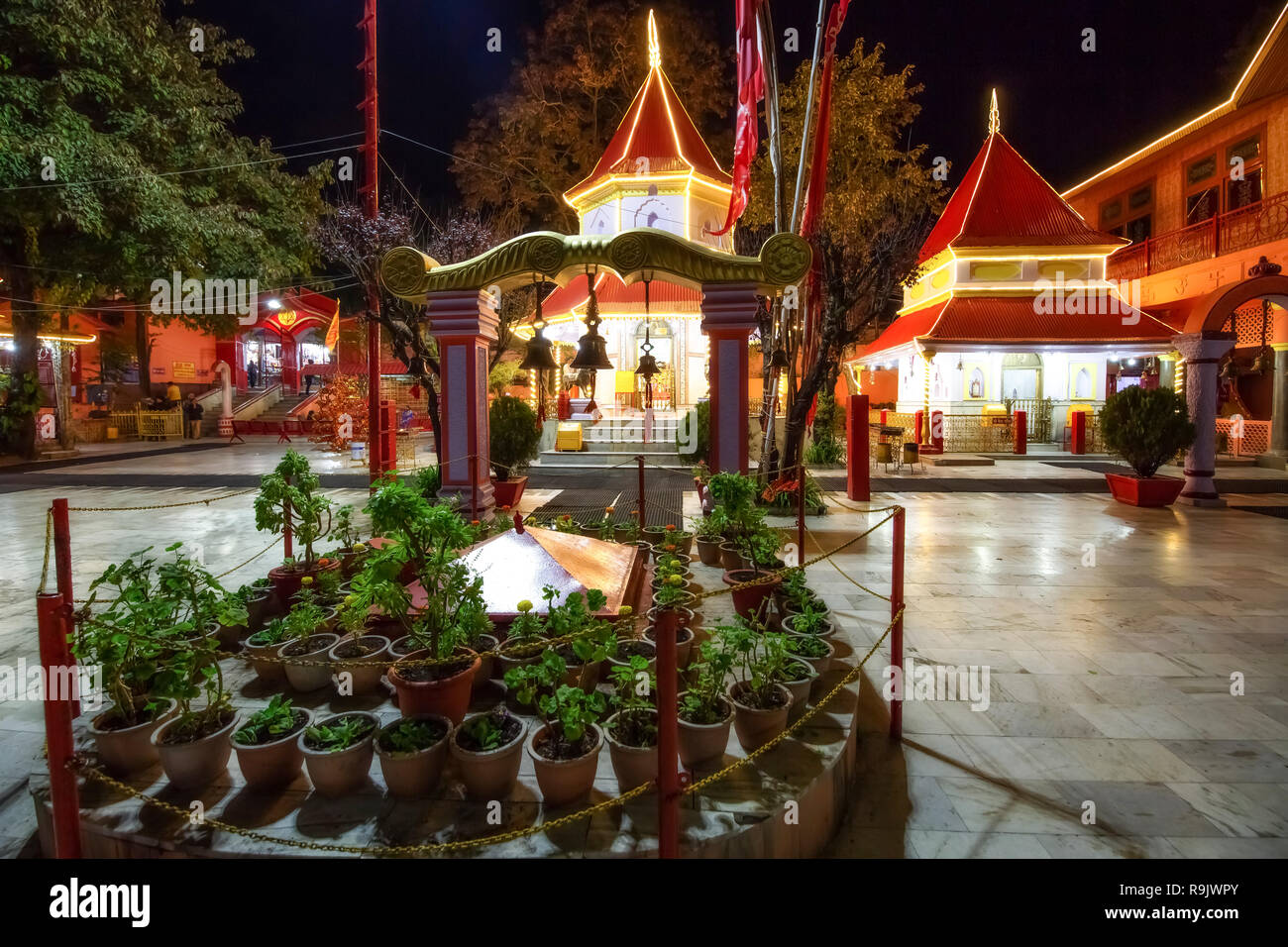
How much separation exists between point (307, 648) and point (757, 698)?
2997 millimetres

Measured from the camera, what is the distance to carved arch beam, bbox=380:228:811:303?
866 centimetres

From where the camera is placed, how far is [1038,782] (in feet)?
11.7

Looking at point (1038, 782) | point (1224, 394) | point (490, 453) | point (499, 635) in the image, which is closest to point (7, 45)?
point (490, 453)

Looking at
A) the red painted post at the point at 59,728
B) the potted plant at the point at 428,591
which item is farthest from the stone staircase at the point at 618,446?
the red painted post at the point at 59,728

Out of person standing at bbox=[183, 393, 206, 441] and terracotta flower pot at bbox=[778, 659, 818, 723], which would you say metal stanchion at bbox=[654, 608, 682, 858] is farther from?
person standing at bbox=[183, 393, 206, 441]

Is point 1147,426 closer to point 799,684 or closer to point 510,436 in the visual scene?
point 510,436

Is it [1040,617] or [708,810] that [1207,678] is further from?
[708,810]

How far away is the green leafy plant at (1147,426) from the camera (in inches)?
440

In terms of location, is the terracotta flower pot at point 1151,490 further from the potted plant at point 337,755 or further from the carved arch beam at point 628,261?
the potted plant at point 337,755

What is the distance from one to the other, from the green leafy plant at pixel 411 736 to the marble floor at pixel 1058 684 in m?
1.75

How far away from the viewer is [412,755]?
10.1ft

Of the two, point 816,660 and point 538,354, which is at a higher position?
point 538,354

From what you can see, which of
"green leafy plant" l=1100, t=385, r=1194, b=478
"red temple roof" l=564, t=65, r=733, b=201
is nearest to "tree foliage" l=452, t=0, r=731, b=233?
"red temple roof" l=564, t=65, r=733, b=201

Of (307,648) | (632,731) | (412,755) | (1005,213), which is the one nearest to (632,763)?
(632,731)
